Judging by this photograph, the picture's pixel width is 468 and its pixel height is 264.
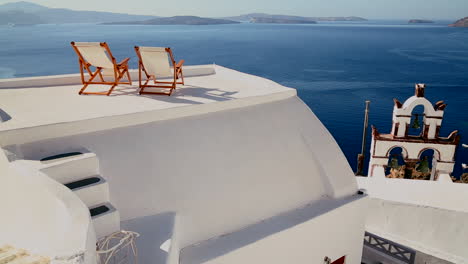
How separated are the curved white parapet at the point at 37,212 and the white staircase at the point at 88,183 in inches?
6.9

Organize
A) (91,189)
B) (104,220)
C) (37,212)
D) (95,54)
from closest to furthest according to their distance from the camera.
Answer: (104,220), (91,189), (37,212), (95,54)

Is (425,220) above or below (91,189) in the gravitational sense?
below

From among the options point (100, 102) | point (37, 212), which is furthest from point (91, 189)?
point (100, 102)

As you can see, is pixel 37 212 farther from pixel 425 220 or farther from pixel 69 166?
pixel 425 220

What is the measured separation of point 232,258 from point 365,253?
3521 millimetres

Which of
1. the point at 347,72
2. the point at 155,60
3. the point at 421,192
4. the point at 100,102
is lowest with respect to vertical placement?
the point at 421,192

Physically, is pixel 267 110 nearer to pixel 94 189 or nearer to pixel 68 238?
pixel 94 189

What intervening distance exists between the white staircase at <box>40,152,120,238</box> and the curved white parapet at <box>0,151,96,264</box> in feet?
0.57

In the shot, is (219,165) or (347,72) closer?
(219,165)

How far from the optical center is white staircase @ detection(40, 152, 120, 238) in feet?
9.18

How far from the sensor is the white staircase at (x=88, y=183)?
2799 mm

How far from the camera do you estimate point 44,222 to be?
10.1 feet

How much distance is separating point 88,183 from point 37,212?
0.59 metres

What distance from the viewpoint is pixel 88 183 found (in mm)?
2963
